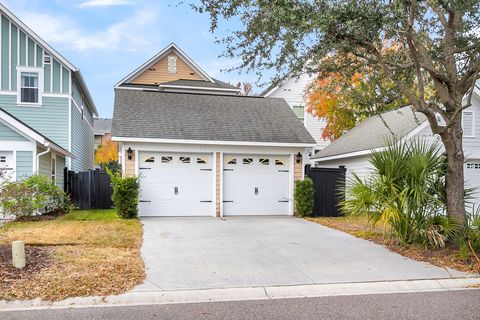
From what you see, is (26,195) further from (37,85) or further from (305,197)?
(305,197)

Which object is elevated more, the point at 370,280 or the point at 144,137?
the point at 144,137

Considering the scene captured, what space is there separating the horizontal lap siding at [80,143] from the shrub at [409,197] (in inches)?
600

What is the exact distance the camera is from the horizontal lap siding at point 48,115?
59.6ft

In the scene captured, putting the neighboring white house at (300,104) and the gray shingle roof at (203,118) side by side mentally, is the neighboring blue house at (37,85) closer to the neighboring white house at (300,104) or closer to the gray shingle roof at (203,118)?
the gray shingle roof at (203,118)

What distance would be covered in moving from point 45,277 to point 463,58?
1050cm

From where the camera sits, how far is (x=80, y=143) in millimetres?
22266

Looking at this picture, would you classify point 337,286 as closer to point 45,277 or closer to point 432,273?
point 432,273

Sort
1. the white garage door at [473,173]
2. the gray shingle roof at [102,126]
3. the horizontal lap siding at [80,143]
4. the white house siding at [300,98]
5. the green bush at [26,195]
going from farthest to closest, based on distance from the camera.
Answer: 1. the gray shingle roof at [102,126]
2. the white house siding at [300,98]
3. the horizontal lap siding at [80,143]
4. the white garage door at [473,173]
5. the green bush at [26,195]

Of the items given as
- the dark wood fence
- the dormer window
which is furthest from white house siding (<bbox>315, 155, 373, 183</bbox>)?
the dormer window

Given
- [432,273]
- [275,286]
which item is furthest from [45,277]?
[432,273]

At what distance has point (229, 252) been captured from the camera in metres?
8.27

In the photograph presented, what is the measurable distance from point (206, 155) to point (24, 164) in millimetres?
6121

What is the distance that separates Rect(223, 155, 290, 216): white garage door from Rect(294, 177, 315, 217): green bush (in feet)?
1.82

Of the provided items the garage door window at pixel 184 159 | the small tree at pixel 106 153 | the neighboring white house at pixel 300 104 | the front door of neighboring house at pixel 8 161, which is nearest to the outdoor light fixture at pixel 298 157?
the garage door window at pixel 184 159
